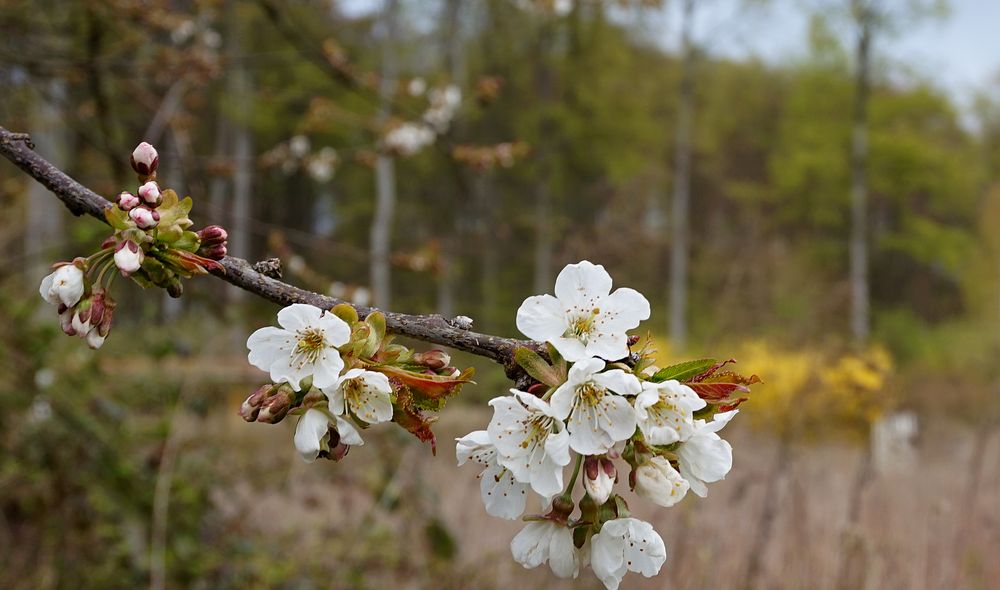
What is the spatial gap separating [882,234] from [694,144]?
5.46m

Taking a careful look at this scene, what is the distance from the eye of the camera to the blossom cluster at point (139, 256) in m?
0.67

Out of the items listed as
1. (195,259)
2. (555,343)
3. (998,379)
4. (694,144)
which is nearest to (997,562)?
(998,379)

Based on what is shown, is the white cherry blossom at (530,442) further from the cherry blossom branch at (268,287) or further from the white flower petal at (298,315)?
the white flower petal at (298,315)

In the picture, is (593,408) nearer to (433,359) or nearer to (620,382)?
(620,382)

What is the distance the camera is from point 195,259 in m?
0.66

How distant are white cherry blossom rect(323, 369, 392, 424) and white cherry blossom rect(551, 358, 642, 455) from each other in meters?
0.15

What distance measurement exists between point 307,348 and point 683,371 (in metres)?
0.36

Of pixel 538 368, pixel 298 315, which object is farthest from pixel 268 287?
pixel 538 368

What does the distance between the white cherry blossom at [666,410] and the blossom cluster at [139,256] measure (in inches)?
15.4

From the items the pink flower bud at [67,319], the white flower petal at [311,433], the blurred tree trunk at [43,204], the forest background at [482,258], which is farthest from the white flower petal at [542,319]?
the blurred tree trunk at [43,204]

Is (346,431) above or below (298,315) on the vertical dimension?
below

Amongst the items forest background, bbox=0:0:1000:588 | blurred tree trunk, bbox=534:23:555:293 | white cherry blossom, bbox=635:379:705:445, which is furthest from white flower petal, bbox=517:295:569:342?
blurred tree trunk, bbox=534:23:555:293

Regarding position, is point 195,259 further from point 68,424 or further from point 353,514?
point 353,514

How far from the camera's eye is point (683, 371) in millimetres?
746
